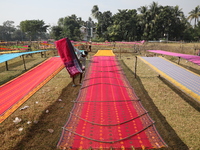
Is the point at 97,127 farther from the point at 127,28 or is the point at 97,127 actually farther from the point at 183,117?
the point at 127,28

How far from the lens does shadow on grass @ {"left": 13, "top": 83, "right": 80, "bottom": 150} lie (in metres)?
3.38

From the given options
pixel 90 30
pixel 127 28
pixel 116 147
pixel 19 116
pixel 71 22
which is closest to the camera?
pixel 116 147

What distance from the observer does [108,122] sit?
12.6 ft

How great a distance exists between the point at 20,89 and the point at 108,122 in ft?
11.9

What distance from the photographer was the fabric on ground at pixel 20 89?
163 inches

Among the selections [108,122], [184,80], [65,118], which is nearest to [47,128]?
[65,118]

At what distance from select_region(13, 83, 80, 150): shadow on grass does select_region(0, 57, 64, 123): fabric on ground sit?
0.79 meters

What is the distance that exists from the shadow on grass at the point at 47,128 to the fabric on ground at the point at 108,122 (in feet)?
1.41

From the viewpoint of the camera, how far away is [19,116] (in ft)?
15.2

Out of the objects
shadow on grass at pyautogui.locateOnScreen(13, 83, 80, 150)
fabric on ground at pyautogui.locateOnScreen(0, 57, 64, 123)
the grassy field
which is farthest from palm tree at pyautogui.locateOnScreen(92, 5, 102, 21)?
shadow on grass at pyautogui.locateOnScreen(13, 83, 80, 150)

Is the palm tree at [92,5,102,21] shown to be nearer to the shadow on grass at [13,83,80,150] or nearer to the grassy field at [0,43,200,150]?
the grassy field at [0,43,200,150]

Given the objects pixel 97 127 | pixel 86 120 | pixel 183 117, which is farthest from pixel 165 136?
pixel 86 120

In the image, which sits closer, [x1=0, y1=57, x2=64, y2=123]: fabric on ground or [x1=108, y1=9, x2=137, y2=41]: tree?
[x1=0, y1=57, x2=64, y2=123]: fabric on ground

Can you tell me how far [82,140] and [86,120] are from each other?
2.52 ft
